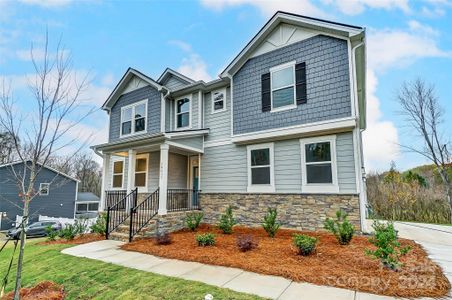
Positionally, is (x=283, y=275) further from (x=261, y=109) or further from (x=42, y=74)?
(x=261, y=109)

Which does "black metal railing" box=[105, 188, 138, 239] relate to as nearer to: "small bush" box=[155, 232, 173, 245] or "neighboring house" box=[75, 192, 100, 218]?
"small bush" box=[155, 232, 173, 245]

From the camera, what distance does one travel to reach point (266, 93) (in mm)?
9703

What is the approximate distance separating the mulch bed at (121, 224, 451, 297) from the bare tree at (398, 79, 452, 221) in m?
10.1

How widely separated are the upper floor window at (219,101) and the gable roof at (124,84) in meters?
2.78

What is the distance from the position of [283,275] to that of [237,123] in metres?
6.74

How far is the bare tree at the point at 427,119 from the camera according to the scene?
14.0 meters

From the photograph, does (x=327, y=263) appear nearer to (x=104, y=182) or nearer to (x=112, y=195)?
(x=104, y=182)

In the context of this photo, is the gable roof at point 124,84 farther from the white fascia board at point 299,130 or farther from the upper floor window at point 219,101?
the white fascia board at point 299,130

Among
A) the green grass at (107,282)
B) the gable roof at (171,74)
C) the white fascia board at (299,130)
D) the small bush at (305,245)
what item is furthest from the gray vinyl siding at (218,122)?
the green grass at (107,282)

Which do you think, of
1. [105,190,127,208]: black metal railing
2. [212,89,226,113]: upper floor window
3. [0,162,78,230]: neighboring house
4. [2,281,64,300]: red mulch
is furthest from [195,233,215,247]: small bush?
[0,162,78,230]: neighboring house

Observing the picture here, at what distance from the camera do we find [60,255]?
680 cm

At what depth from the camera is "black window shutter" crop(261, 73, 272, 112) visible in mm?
9594

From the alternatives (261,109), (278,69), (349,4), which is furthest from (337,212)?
(349,4)

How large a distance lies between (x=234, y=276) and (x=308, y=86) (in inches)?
269
